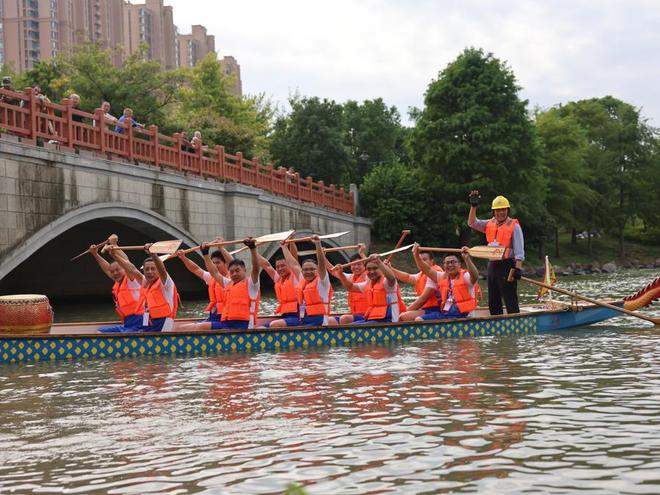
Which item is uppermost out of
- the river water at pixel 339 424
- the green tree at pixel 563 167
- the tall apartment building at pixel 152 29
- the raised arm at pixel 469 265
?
the tall apartment building at pixel 152 29

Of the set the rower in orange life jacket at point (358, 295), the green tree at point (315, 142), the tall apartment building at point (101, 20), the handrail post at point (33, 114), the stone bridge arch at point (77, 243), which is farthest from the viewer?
the tall apartment building at point (101, 20)

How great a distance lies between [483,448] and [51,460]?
3.14 meters

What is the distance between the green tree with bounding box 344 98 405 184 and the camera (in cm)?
5497

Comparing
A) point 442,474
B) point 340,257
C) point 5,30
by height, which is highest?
point 5,30

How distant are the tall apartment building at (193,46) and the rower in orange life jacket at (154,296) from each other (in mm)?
102829

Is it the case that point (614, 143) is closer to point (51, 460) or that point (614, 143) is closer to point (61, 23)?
point (51, 460)

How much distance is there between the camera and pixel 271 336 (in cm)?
1265

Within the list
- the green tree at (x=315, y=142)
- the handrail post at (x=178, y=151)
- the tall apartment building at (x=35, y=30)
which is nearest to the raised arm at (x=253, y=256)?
the handrail post at (x=178, y=151)

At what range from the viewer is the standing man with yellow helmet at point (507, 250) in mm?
13906

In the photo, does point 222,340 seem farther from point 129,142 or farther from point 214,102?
point 214,102

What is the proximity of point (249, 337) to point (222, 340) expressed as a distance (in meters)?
0.39

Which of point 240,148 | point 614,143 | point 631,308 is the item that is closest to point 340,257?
point 240,148

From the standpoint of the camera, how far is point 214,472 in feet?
19.5

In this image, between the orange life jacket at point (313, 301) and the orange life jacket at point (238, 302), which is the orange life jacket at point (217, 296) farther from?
the orange life jacket at point (313, 301)
